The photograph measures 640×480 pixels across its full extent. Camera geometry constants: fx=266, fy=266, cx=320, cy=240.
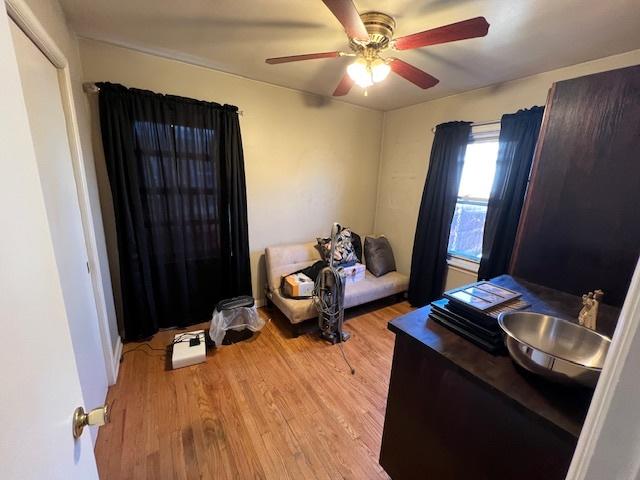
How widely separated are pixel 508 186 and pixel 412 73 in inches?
56.7

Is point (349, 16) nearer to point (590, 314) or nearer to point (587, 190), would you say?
point (587, 190)

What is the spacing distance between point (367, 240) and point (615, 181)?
7.65ft

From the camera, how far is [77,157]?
160 centimetres

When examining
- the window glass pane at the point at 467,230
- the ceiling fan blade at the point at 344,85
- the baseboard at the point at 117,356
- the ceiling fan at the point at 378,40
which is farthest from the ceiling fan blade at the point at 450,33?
the baseboard at the point at 117,356

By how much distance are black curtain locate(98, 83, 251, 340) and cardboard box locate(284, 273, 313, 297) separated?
469mm

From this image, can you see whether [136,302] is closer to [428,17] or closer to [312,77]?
[312,77]

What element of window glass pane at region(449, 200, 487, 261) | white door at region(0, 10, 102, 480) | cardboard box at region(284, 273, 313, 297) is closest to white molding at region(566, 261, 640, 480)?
white door at region(0, 10, 102, 480)

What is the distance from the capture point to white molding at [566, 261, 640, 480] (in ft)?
1.12

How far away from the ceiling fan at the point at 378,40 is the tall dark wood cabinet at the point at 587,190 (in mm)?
715

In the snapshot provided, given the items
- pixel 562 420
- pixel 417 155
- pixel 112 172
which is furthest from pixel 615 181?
pixel 112 172

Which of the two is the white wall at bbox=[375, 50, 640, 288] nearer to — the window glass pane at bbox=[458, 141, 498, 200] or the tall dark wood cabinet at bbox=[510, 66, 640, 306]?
the window glass pane at bbox=[458, 141, 498, 200]

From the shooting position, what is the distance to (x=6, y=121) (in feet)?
1.55

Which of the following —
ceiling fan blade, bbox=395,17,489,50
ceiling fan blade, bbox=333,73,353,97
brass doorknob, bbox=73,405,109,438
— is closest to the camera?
brass doorknob, bbox=73,405,109,438

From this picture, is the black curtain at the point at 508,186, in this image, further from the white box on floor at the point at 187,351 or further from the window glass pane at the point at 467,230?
the white box on floor at the point at 187,351
